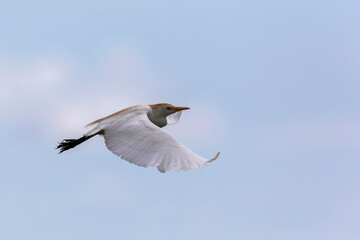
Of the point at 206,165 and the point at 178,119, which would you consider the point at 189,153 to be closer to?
the point at 206,165

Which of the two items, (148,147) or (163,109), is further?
(163,109)

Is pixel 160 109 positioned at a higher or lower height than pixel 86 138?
higher

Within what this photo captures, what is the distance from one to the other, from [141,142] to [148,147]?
0.18 meters

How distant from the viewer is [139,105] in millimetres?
12609

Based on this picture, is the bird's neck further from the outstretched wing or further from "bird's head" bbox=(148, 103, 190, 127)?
the outstretched wing

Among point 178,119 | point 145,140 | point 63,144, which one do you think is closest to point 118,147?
point 145,140

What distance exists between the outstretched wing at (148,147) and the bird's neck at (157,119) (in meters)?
1.27

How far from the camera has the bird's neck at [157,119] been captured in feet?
42.4

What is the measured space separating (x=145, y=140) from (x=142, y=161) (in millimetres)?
529

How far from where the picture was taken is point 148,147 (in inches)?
427

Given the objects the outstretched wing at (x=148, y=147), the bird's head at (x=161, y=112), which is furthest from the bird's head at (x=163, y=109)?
the outstretched wing at (x=148, y=147)

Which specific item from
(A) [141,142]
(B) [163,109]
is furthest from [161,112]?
(A) [141,142]

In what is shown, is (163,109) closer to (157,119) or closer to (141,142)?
(157,119)

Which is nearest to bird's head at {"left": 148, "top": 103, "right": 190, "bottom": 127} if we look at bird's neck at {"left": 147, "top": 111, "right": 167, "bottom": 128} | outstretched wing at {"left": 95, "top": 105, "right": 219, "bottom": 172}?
bird's neck at {"left": 147, "top": 111, "right": 167, "bottom": 128}
